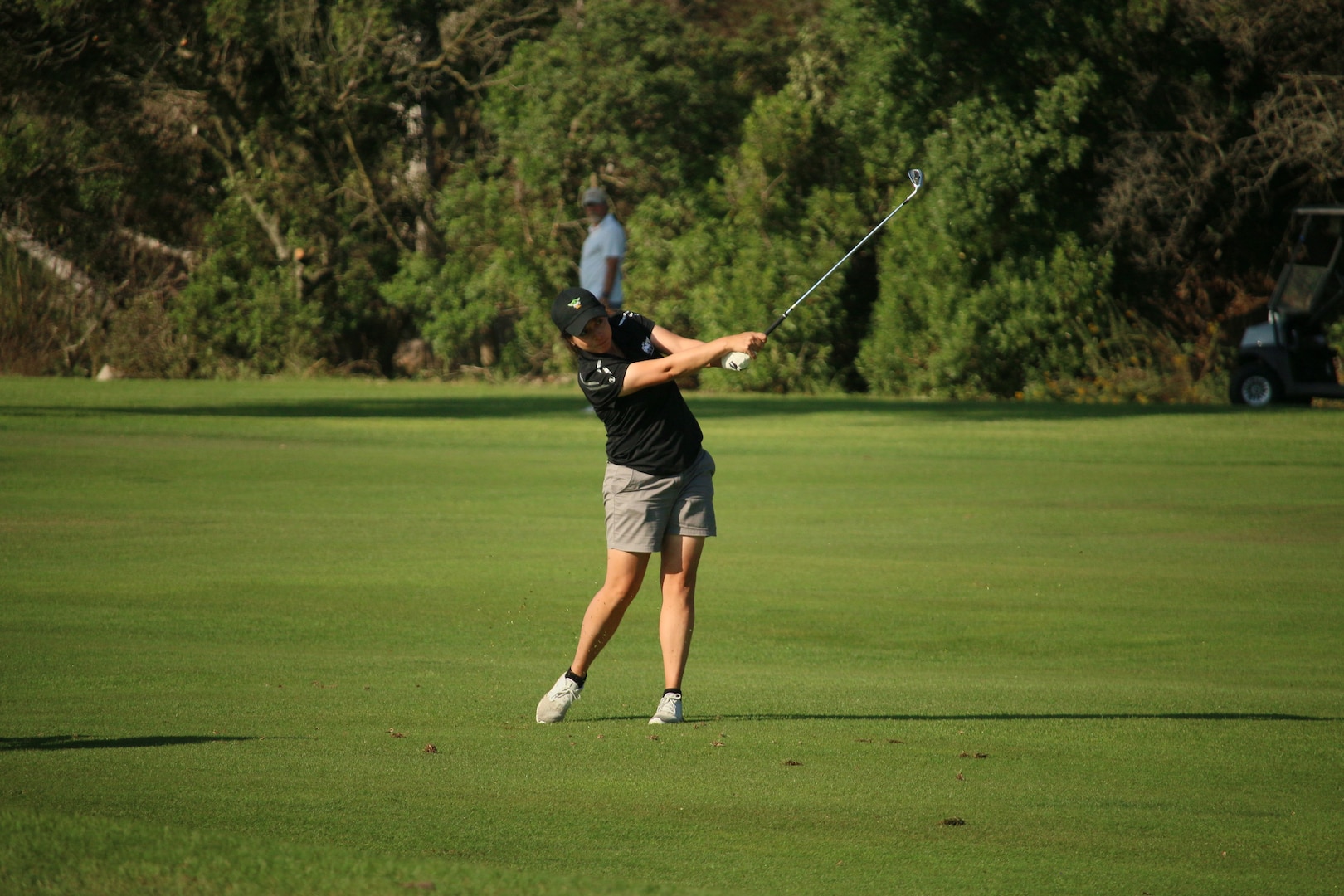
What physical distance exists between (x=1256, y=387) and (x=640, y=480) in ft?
68.4

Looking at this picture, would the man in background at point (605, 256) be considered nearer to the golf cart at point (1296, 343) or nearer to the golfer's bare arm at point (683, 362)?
the golf cart at point (1296, 343)

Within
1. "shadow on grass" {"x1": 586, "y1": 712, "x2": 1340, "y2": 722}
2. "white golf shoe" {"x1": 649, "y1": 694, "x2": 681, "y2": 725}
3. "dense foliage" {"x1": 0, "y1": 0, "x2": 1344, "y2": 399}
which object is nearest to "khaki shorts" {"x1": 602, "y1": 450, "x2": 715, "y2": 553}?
"white golf shoe" {"x1": 649, "y1": 694, "x2": 681, "y2": 725}

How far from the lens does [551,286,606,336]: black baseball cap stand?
746cm

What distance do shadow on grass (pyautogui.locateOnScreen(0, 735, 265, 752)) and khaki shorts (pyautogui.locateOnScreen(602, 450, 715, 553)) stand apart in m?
1.77

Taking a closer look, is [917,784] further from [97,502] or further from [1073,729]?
[97,502]

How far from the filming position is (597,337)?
7.55 metres

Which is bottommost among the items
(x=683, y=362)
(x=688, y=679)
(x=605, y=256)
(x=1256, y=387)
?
(x=688, y=679)

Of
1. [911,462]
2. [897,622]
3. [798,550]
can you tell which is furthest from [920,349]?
[897,622]

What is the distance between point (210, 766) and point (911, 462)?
1403 centimetres

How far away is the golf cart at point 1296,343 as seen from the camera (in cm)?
2619

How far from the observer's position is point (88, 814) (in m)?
5.44

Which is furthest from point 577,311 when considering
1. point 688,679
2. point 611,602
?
point 688,679

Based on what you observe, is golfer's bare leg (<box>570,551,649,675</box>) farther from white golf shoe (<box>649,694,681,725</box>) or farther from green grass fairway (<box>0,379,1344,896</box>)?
white golf shoe (<box>649,694,681,725</box>)

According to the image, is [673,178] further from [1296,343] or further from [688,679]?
[688,679]
